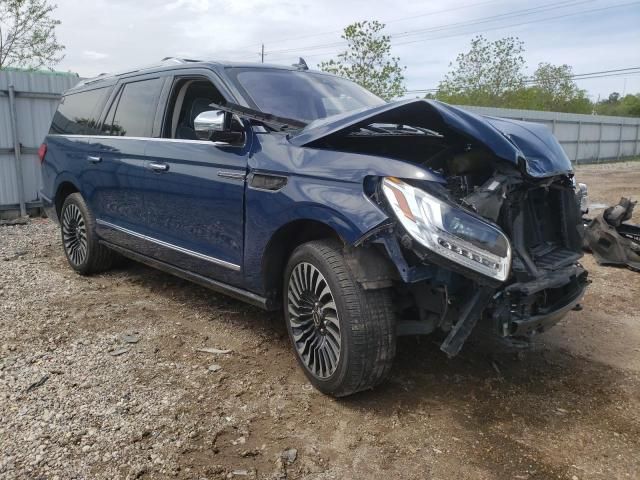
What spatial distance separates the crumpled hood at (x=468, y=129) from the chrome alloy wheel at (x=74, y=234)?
3.19m

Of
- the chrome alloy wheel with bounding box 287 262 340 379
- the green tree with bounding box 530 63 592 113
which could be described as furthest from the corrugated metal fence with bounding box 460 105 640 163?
the chrome alloy wheel with bounding box 287 262 340 379

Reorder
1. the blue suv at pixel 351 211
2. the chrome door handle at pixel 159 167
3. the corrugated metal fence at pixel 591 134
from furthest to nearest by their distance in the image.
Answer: the corrugated metal fence at pixel 591 134 < the chrome door handle at pixel 159 167 < the blue suv at pixel 351 211

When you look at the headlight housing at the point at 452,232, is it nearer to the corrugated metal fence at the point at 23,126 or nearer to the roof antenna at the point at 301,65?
the roof antenna at the point at 301,65

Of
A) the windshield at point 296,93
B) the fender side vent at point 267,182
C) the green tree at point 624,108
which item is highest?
the green tree at point 624,108

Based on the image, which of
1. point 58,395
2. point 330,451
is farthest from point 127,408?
point 330,451

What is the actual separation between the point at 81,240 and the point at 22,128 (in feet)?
16.0

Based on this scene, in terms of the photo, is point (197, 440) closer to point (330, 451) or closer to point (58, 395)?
point (330, 451)

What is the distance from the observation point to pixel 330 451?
8.54 ft

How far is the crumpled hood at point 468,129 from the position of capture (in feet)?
9.12

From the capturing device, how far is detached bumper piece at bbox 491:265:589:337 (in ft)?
8.77

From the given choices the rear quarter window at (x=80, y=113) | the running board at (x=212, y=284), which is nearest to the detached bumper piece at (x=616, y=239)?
the running board at (x=212, y=284)

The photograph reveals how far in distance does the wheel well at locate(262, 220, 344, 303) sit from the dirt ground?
527mm

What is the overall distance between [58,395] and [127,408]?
47 centimetres

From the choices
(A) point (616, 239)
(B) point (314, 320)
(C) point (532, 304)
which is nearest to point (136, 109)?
(B) point (314, 320)
